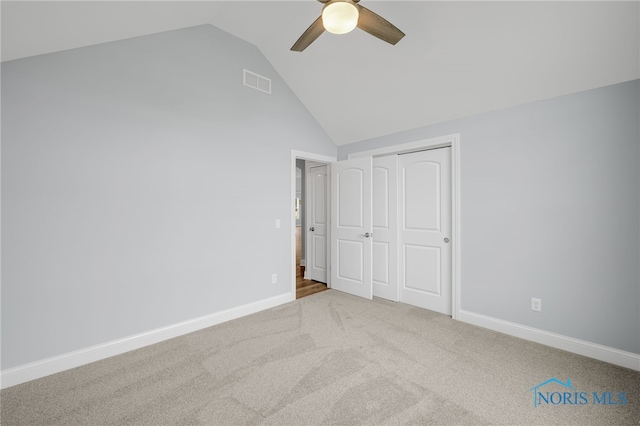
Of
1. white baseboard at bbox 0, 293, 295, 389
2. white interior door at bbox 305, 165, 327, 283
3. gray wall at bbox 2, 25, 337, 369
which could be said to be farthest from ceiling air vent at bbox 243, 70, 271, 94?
white baseboard at bbox 0, 293, 295, 389

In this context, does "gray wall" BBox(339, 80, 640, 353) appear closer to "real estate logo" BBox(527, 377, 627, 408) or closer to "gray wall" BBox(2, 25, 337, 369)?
"real estate logo" BBox(527, 377, 627, 408)

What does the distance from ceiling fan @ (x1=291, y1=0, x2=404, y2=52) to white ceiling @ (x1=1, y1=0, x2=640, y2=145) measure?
0.69m

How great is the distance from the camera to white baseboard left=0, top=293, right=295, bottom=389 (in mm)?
2016

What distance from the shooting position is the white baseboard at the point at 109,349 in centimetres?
202

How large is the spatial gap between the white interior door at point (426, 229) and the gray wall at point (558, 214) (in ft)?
0.82

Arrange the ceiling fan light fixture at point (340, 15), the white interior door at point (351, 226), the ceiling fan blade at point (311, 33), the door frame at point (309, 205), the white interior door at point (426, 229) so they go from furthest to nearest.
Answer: the door frame at point (309, 205)
the white interior door at point (351, 226)
the white interior door at point (426, 229)
the ceiling fan blade at point (311, 33)
the ceiling fan light fixture at point (340, 15)

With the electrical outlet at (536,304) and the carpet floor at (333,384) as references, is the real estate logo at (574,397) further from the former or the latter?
the electrical outlet at (536,304)

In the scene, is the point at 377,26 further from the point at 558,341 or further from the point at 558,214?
the point at 558,341

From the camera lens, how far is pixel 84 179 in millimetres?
2270

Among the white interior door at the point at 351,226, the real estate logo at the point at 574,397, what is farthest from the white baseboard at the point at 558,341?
the white interior door at the point at 351,226

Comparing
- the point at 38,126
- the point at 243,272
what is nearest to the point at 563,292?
the point at 243,272

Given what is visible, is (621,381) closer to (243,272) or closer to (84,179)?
(243,272)

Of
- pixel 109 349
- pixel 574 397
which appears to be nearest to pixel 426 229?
pixel 574 397

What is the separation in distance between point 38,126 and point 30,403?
6.47 feet
